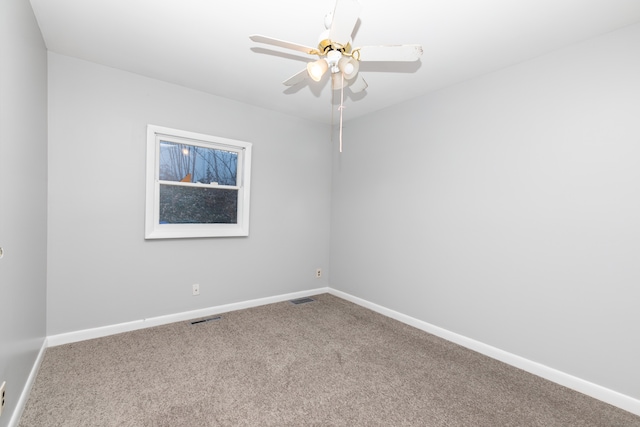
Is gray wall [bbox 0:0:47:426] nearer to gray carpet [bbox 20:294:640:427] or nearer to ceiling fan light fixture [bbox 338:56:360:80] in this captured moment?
gray carpet [bbox 20:294:640:427]

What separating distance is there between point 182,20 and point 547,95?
278 centimetres

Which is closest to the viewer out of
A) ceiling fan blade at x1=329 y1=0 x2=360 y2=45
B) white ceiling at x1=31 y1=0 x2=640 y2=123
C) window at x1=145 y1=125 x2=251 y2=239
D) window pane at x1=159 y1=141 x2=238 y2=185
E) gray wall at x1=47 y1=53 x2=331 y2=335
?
ceiling fan blade at x1=329 y1=0 x2=360 y2=45

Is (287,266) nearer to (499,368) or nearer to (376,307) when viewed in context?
(376,307)

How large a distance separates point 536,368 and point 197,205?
353 cm

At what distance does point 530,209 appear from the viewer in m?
2.38

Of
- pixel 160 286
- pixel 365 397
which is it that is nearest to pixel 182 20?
pixel 160 286

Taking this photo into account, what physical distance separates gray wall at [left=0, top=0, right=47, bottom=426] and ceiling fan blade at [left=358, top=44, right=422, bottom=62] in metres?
1.80

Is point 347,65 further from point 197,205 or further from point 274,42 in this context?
point 197,205

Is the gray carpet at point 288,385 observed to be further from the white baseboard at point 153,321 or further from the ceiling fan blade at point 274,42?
the ceiling fan blade at point 274,42

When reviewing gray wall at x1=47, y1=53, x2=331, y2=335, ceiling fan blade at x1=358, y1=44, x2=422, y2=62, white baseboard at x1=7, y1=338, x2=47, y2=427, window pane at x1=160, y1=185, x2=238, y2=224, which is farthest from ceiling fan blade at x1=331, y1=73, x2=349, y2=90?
white baseboard at x1=7, y1=338, x2=47, y2=427

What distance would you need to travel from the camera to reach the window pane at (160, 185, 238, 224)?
3158 mm

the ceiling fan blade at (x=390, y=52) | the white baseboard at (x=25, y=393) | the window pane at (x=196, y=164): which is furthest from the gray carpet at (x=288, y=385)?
the ceiling fan blade at (x=390, y=52)

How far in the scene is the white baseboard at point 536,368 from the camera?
6.37 feet

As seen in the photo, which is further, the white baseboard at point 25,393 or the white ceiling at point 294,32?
Answer: the white ceiling at point 294,32
